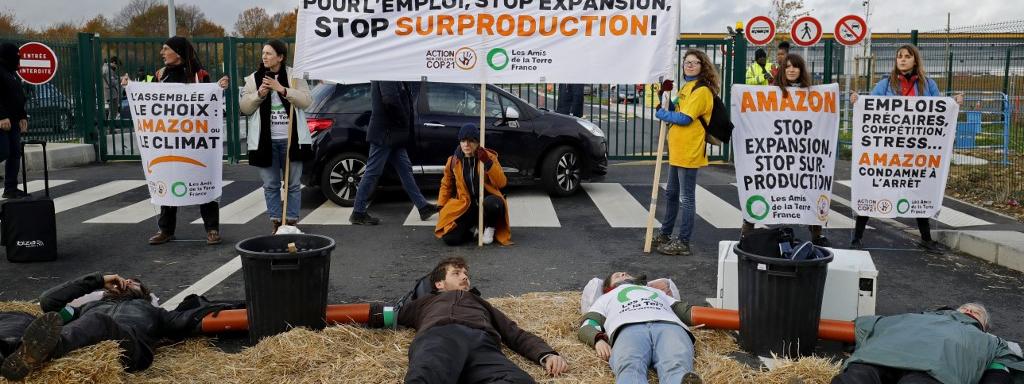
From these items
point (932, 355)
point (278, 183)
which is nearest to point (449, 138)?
point (278, 183)

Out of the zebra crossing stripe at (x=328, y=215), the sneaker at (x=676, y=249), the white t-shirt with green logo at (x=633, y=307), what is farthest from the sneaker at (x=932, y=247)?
the zebra crossing stripe at (x=328, y=215)

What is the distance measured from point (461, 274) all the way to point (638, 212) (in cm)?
567

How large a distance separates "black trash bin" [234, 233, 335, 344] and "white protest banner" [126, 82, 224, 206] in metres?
3.55

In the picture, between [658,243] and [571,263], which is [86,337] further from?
[658,243]

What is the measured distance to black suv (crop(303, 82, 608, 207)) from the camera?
36.1ft

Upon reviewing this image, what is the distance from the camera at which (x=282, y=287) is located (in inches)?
206

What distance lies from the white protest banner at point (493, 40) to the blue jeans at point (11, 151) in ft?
13.4

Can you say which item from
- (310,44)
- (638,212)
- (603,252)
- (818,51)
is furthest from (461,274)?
(818,51)

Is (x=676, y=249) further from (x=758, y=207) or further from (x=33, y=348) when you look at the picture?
(x=33, y=348)

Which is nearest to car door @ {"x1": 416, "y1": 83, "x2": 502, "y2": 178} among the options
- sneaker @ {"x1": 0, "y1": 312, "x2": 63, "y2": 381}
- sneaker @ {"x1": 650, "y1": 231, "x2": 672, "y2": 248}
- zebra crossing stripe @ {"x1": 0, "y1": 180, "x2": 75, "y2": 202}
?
sneaker @ {"x1": 650, "y1": 231, "x2": 672, "y2": 248}

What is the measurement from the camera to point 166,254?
8.34m

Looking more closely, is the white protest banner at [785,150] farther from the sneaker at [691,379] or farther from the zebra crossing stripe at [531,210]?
the sneaker at [691,379]

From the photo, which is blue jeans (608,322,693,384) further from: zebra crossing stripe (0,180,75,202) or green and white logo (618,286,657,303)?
zebra crossing stripe (0,180,75,202)

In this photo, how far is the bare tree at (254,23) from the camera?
7088 cm
